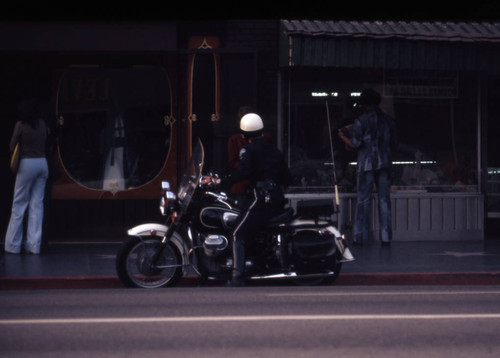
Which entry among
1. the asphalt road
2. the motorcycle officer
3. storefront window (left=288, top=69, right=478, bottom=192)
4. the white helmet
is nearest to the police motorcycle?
the motorcycle officer

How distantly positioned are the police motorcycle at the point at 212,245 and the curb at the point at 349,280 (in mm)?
600

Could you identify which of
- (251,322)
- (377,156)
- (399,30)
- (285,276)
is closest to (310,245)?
(285,276)

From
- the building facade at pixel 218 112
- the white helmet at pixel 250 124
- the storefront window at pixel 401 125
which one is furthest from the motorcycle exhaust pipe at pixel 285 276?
the storefront window at pixel 401 125

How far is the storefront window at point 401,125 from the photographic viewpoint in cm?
1498

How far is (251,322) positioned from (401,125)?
7.75 m

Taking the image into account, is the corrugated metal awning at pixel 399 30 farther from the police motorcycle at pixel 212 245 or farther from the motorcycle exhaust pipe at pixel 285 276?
the motorcycle exhaust pipe at pixel 285 276

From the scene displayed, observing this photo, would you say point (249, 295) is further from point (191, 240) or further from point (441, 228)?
point (441, 228)

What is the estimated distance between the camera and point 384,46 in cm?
1425

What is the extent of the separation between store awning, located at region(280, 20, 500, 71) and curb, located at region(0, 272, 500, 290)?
375 centimetres

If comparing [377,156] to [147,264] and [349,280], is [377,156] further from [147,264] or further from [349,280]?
[147,264]

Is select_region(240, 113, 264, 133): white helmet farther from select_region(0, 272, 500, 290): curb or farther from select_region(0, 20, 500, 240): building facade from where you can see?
select_region(0, 20, 500, 240): building facade

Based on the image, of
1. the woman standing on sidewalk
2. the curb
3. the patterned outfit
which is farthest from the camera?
the patterned outfit

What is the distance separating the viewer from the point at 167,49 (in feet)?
48.0

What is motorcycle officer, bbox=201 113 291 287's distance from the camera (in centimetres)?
1046
